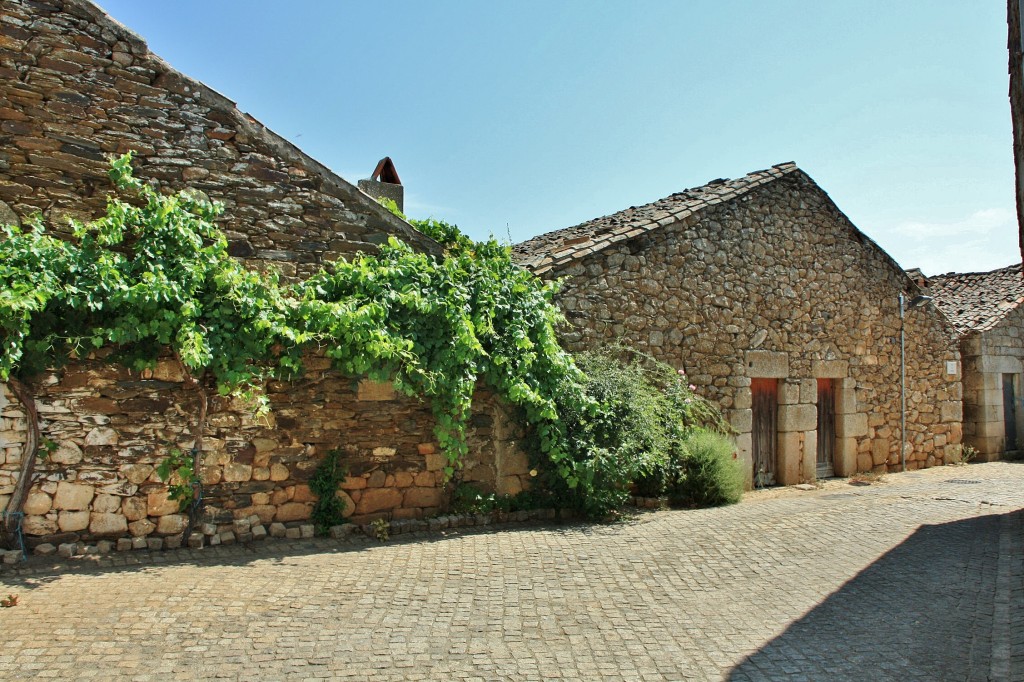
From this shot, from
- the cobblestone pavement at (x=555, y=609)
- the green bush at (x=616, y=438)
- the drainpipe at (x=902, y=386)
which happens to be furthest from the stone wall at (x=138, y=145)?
the drainpipe at (x=902, y=386)

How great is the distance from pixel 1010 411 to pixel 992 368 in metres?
1.32

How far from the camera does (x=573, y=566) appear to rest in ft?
17.6

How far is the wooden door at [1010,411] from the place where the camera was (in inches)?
528

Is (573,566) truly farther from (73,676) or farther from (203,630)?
(73,676)

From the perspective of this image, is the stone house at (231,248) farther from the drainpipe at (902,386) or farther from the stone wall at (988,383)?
the stone wall at (988,383)

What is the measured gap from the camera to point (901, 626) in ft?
13.9

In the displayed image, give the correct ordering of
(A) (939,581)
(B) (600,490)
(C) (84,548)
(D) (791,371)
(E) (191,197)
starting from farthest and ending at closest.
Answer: (D) (791,371)
(B) (600,490)
(E) (191,197)
(C) (84,548)
(A) (939,581)

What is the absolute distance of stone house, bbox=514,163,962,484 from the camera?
845 cm

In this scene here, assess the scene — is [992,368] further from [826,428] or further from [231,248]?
[231,248]

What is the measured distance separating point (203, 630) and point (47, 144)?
4.24 m

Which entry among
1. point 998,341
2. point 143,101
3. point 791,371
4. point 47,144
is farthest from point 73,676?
point 998,341

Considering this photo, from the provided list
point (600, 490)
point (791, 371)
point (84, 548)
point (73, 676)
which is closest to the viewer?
Result: point (73, 676)

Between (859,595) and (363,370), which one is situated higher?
(363,370)

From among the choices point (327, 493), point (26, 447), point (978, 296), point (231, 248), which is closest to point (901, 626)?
point (327, 493)
